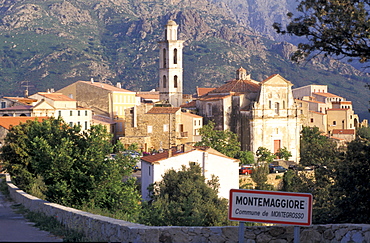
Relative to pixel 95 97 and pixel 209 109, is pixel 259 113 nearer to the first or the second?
pixel 209 109

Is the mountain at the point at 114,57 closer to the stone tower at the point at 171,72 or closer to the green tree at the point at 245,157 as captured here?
the stone tower at the point at 171,72

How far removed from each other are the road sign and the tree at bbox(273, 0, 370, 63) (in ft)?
23.4

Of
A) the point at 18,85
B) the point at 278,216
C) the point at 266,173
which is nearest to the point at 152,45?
the point at 18,85

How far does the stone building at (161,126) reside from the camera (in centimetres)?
6838

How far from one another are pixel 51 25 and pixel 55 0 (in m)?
18.3

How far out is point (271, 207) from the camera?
35.8 feet

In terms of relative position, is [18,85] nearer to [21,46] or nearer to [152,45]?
[21,46]

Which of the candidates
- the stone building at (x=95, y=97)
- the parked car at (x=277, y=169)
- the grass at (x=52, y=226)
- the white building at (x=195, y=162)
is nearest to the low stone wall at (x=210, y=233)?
the grass at (x=52, y=226)

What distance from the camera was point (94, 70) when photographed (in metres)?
162

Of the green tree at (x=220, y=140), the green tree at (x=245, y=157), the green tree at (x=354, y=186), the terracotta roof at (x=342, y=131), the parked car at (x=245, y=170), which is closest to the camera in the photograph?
the green tree at (x=354, y=186)

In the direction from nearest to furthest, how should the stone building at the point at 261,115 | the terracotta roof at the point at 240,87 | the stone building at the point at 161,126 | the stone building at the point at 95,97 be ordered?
1. the stone building at the point at 261,115
2. the stone building at the point at 161,126
3. the terracotta roof at the point at 240,87
4. the stone building at the point at 95,97

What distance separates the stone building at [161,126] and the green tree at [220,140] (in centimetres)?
380

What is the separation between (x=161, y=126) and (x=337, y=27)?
2047 inches

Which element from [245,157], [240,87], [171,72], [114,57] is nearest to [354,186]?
[245,157]
